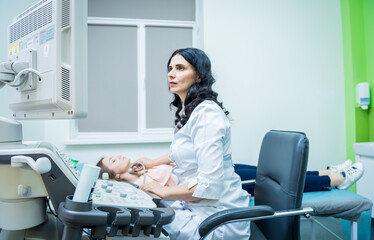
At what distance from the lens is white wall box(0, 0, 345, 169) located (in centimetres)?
262

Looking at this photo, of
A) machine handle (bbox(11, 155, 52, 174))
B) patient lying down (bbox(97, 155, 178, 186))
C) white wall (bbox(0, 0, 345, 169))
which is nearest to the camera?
machine handle (bbox(11, 155, 52, 174))

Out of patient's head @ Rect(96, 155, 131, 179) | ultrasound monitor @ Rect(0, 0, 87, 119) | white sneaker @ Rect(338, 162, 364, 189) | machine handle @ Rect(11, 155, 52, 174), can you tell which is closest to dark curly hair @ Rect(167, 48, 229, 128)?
ultrasound monitor @ Rect(0, 0, 87, 119)

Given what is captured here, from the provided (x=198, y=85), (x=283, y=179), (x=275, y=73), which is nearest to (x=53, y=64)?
(x=198, y=85)

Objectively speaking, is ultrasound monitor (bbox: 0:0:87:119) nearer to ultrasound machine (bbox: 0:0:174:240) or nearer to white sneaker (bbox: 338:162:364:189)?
ultrasound machine (bbox: 0:0:174:240)

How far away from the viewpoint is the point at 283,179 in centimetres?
106

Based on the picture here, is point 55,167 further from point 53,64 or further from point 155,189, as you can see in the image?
point 155,189

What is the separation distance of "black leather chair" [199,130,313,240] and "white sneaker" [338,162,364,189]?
1.04 meters

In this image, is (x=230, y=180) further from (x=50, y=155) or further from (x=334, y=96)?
(x=334, y=96)

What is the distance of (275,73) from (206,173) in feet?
6.94

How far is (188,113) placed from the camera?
118cm

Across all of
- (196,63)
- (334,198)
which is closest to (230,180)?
(196,63)

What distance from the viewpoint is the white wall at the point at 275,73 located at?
2.62 m

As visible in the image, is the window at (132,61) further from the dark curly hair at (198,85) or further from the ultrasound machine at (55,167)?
the ultrasound machine at (55,167)

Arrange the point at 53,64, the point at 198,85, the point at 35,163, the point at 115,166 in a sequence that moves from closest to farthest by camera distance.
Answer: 1. the point at 35,163
2. the point at 53,64
3. the point at 198,85
4. the point at 115,166
